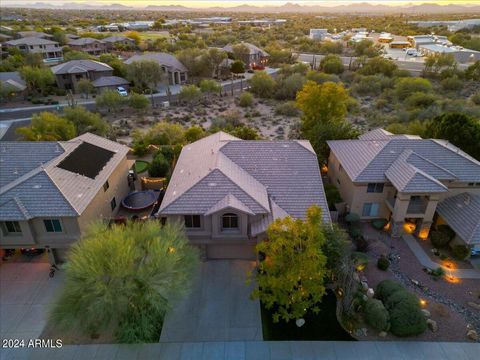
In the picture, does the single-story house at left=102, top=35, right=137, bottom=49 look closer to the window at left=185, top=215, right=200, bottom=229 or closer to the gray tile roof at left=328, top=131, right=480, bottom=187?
the gray tile roof at left=328, top=131, right=480, bottom=187

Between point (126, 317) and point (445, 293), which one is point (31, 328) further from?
point (445, 293)

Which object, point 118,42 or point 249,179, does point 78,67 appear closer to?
point 118,42

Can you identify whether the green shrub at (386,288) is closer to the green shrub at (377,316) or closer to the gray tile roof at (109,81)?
the green shrub at (377,316)

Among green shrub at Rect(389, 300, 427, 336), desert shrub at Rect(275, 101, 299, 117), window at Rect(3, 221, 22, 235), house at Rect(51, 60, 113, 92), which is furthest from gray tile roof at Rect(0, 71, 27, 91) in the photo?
green shrub at Rect(389, 300, 427, 336)

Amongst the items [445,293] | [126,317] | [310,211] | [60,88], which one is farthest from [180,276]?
[60,88]

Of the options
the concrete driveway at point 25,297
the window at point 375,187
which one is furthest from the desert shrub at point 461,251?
the concrete driveway at point 25,297

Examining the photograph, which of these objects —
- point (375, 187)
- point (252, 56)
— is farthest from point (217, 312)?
point (252, 56)

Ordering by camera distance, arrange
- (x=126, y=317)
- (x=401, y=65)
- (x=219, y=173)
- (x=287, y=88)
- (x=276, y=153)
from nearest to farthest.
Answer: (x=126, y=317) < (x=219, y=173) < (x=276, y=153) < (x=287, y=88) < (x=401, y=65)
